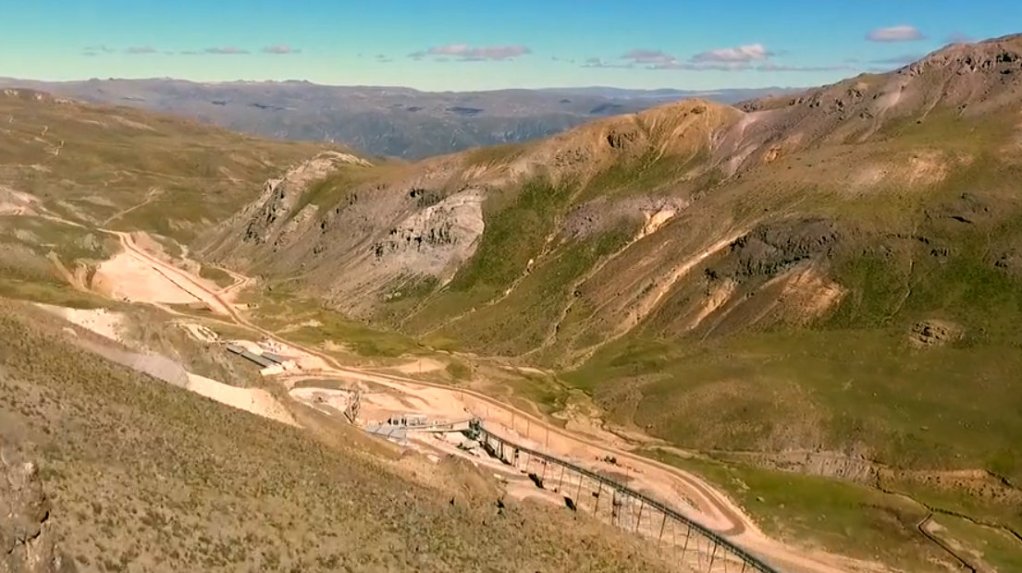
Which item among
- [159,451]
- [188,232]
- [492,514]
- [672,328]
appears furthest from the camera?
[188,232]

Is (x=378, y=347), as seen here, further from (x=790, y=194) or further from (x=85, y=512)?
(x=85, y=512)

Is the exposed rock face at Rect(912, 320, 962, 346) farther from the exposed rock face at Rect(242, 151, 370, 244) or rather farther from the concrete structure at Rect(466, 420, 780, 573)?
the exposed rock face at Rect(242, 151, 370, 244)

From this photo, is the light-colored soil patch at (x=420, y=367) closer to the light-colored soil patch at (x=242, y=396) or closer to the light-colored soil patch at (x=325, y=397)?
the light-colored soil patch at (x=325, y=397)

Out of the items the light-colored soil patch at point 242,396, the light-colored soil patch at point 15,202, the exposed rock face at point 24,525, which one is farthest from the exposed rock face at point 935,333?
the light-colored soil patch at point 15,202

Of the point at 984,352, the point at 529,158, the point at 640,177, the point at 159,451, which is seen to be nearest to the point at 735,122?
the point at 640,177

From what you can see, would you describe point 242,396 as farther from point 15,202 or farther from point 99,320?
point 15,202

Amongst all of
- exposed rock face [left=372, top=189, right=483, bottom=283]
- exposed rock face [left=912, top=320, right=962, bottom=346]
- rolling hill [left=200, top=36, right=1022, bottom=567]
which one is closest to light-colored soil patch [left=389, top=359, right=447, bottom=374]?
rolling hill [left=200, top=36, right=1022, bottom=567]
